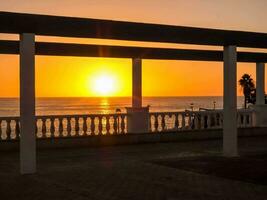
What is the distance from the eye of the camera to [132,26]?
33.1ft

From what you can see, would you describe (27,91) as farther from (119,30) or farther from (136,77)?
(136,77)

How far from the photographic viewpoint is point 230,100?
1184 centimetres

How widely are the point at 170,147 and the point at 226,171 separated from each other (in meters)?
4.44

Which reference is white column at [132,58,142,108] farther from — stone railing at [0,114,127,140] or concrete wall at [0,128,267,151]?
concrete wall at [0,128,267,151]

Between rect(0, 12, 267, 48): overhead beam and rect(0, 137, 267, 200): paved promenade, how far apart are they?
281 cm

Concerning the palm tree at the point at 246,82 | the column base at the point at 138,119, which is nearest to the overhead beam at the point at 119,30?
the column base at the point at 138,119

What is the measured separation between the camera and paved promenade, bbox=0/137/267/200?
25.3 ft

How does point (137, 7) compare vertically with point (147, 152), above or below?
above

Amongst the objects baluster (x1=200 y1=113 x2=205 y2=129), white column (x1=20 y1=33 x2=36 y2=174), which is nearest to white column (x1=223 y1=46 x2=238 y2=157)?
white column (x1=20 y1=33 x2=36 y2=174)

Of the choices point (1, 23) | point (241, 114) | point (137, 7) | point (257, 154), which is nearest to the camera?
point (1, 23)

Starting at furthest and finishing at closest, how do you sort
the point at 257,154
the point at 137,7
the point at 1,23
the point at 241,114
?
the point at 241,114 < the point at 137,7 < the point at 257,154 < the point at 1,23

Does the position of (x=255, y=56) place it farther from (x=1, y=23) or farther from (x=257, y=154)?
(x=1, y=23)

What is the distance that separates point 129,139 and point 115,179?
6157 mm

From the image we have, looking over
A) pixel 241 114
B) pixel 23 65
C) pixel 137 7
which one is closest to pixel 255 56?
pixel 241 114
